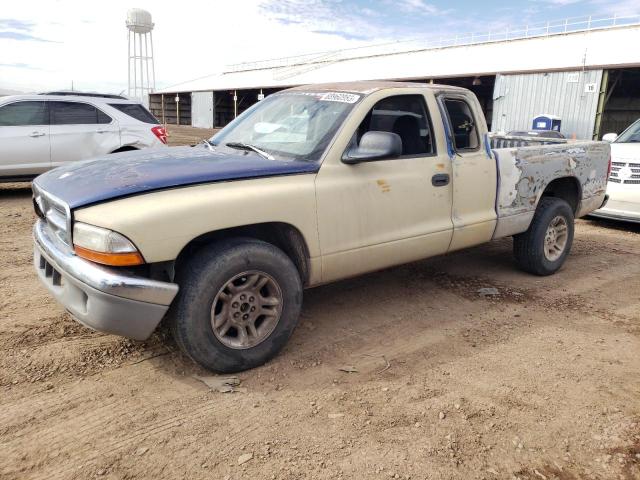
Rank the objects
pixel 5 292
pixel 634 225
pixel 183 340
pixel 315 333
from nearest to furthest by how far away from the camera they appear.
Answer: pixel 183 340 → pixel 315 333 → pixel 5 292 → pixel 634 225

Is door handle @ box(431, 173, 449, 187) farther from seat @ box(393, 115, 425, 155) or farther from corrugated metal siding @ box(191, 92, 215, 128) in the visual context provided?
corrugated metal siding @ box(191, 92, 215, 128)

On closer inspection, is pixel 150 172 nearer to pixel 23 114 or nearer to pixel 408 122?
pixel 408 122

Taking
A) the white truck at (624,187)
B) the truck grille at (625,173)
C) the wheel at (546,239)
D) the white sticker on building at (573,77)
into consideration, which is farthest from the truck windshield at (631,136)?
the white sticker on building at (573,77)

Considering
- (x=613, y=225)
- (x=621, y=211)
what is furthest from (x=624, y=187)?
(x=613, y=225)

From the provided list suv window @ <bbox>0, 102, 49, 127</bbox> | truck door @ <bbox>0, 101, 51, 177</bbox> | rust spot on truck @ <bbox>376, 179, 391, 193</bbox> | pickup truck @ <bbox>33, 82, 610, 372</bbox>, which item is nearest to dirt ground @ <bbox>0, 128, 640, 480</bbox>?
pickup truck @ <bbox>33, 82, 610, 372</bbox>

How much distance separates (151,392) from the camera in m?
3.05

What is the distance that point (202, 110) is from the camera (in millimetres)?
41656

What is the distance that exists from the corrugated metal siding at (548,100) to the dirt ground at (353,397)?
654 inches

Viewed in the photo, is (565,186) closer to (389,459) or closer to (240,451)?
(389,459)

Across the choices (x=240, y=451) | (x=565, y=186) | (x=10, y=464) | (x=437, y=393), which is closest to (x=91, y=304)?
(x=10, y=464)

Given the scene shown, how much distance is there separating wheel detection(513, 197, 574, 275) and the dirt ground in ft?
2.54

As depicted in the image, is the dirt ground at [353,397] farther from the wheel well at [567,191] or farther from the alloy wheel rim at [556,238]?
the wheel well at [567,191]

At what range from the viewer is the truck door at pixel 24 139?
8.51 m

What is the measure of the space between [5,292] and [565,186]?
5.57 m
